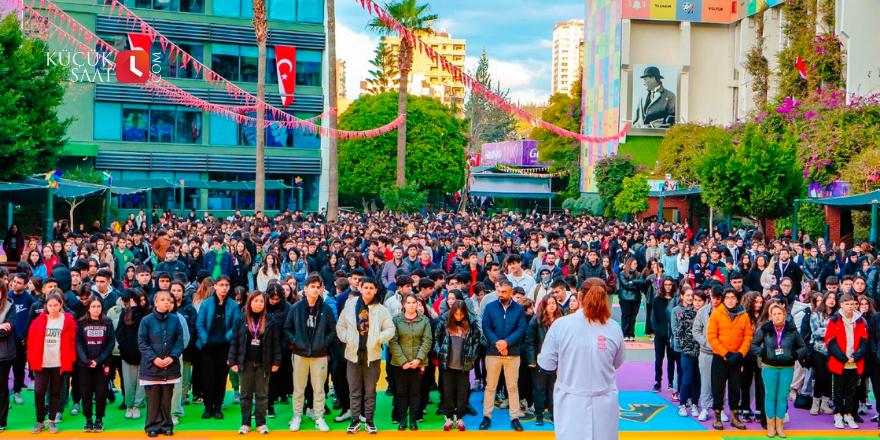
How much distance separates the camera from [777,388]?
949cm

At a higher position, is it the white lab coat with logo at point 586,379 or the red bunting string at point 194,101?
the red bunting string at point 194,101

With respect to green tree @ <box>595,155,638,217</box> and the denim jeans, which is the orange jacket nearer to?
the denim jeans

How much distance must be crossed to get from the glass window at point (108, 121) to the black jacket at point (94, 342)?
40.1 metres

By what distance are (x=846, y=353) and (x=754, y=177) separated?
17.7 m

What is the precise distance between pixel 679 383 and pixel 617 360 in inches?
193

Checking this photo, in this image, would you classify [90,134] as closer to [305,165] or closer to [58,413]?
[305,165]

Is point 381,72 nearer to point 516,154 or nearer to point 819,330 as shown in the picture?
point 516,154

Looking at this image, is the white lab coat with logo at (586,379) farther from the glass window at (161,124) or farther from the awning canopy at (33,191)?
the glass window at (161,124)

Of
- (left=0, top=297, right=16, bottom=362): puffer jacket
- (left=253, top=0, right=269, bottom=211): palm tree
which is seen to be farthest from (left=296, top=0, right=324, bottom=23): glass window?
(left=0, top=297, right=16, bottom=362): puffer jacket

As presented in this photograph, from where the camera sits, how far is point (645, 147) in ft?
185

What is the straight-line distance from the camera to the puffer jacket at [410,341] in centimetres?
949

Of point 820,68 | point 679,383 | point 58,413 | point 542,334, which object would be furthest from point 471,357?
point 820,68

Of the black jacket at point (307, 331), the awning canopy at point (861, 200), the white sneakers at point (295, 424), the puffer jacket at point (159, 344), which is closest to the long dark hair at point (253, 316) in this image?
the black jacket at point (307, 331)

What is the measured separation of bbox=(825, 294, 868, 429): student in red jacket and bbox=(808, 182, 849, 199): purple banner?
72.4 ft
